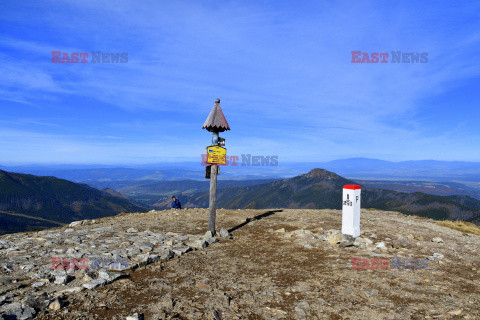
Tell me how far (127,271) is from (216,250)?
3.77 m

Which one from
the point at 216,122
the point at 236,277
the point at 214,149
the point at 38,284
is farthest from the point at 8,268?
the point at 216,122

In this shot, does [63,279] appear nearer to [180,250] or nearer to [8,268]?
[8,268]

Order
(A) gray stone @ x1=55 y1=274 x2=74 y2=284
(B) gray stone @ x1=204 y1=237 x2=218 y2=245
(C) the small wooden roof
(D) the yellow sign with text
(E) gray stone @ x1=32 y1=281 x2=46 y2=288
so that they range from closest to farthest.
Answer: (E) gray stone @ x1=32 y1=281 x2=46 y2=288, (A) gray stone @ x1=55 y1=274 x2=74 y2=284, (B) gray stone @ x1=204 y1=237 x2=218 y2=245, (C) the small wooden roof, (D) the yellow sign with text

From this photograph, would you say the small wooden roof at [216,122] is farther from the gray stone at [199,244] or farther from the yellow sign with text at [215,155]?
the gray stone at [199,244]

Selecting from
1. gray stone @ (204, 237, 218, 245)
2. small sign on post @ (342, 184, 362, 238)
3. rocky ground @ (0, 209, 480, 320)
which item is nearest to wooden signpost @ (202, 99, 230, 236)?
gray stone @ (204, 237, 218, 245)

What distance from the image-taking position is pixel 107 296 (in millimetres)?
6434

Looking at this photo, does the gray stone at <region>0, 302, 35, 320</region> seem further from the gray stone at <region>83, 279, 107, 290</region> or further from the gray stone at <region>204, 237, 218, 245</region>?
the gray stone at <region>204, 237, 218, 245</region>

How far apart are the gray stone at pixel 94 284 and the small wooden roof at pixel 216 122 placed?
324 inches

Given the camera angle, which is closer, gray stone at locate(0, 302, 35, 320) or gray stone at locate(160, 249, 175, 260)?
gray stone at locate(0, 302, 35, 320)

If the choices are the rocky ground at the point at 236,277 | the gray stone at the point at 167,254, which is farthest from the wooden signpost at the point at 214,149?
the gray stone at the point at 167,254

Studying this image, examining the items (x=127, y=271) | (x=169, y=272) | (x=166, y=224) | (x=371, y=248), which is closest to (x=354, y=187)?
(x=371, y=248)

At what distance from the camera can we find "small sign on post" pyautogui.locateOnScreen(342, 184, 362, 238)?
11.7m

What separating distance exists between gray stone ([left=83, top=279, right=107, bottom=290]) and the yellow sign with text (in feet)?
24.6

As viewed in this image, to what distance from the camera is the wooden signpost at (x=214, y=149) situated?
43.9ft
